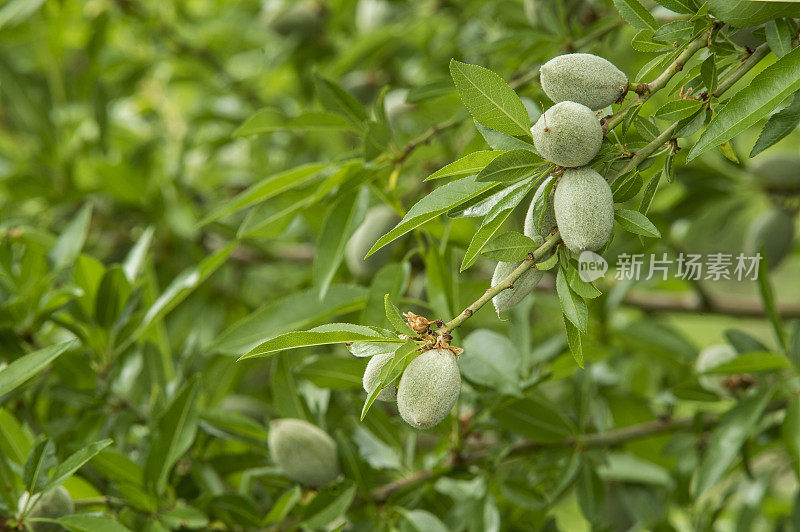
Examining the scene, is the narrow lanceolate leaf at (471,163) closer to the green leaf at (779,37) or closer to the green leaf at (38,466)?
the green leaf at (779,37)

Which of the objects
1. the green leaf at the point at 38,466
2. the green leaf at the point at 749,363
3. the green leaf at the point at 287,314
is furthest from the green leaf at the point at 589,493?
the green leaf at the point at 38,466

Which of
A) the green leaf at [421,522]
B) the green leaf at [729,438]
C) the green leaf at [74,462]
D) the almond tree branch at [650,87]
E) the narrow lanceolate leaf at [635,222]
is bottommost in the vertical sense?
the green leaf at [729,438]

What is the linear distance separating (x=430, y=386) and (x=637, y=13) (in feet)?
0.89

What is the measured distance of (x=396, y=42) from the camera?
122 cm

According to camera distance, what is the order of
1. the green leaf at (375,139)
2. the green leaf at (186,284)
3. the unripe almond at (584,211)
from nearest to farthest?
the unripe almond at (584,211) < the green leaf at (375,139) < the green leaf at (186,284)

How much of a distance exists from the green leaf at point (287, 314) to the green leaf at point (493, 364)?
0.12 metres

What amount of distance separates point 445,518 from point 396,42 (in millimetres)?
722

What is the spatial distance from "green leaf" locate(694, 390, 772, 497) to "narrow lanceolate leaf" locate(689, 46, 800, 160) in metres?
0.42

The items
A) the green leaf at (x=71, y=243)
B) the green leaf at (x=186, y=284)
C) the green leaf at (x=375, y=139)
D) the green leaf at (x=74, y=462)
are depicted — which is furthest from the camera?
the green leaf at (x=71, y=243)

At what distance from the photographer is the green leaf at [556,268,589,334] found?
17.3 inches

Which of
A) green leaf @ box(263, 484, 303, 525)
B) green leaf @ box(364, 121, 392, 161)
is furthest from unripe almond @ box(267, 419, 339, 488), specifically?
green leaf @ box(364, 121, 392, 161)

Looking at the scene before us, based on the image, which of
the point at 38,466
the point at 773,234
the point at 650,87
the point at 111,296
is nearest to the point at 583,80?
the point at 650,87

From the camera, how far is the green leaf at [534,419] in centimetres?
79

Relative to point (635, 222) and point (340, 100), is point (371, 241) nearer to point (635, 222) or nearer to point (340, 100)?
point (340, 100)
